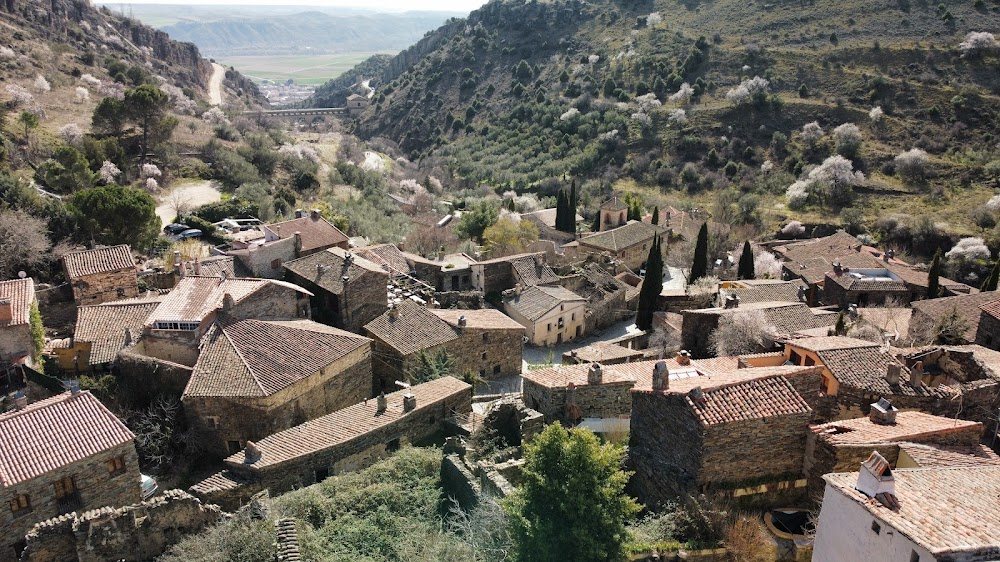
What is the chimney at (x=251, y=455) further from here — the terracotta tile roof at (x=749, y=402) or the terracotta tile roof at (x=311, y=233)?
the terracotta tile roof at (x=311, y=233)

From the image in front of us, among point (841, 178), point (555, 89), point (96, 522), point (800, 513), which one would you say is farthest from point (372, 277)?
point (555, 89)

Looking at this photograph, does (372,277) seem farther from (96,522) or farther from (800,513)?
(800,513)

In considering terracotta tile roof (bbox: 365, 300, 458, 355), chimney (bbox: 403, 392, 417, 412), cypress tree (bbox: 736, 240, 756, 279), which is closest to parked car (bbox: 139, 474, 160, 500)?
chimney (bbox: 403, 392, 417, 412)

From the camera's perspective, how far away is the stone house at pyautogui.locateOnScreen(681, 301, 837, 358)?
1044 inches

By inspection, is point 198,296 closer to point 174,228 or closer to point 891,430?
point 174,228

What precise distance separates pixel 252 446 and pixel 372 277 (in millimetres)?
11253

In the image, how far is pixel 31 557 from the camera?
1442 centimetres

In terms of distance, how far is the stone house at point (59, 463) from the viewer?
15.1 meters

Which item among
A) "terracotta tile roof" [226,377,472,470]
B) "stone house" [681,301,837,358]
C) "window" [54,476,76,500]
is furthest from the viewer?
"stone house" [681,301,837,358]

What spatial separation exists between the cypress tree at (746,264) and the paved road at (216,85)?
3492 inches

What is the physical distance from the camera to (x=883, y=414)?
14258 mm

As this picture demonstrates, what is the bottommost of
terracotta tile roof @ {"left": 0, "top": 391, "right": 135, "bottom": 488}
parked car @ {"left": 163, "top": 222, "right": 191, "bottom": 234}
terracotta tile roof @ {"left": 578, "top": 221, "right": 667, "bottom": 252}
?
terracotta tile roof @ {"left": 578, "top": 221, "right": 667, "bottom": 252}

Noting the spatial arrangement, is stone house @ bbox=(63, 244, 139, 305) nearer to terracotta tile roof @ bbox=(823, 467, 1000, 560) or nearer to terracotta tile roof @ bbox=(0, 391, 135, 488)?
terracotta tile roof @ bbox=(0, 391, 135, 488)

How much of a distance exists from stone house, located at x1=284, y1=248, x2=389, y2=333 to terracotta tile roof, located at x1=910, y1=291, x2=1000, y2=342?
906 inches
